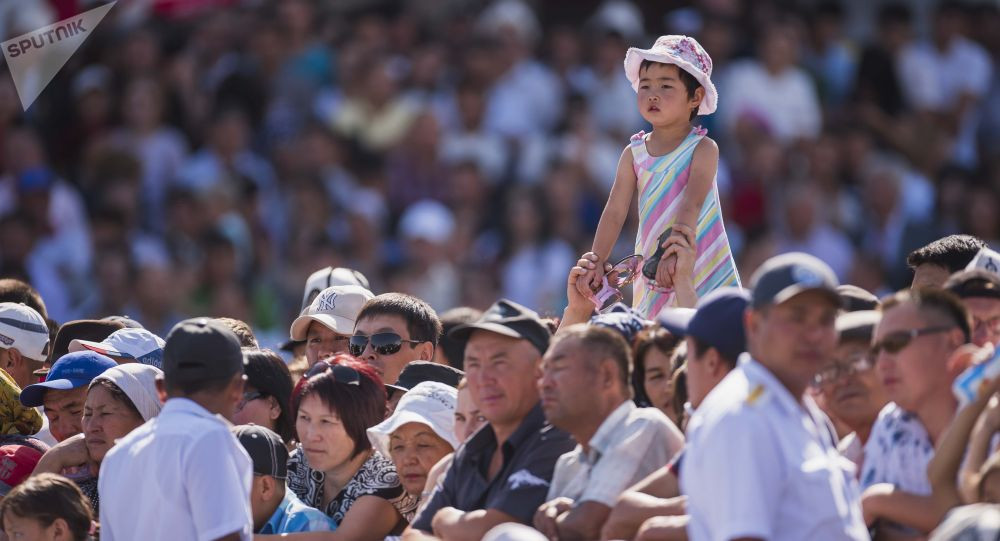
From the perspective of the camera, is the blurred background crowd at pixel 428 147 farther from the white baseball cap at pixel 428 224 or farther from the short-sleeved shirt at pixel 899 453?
the short-sleeved shirt at pixel 899 453

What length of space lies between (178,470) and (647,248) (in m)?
2.63

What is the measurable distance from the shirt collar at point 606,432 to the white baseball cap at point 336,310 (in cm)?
285

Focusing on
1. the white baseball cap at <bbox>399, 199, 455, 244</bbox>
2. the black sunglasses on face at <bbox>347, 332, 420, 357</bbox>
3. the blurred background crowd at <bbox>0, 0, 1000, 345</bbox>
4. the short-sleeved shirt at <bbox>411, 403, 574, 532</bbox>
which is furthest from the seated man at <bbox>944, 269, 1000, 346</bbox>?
the white baseball cap at <bbox>399, 199, 455, 244</bbox>

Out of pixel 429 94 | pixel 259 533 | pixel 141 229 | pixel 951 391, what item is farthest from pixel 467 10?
pixel 951 391

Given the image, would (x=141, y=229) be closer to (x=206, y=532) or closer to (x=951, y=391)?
(x=206, y=532)

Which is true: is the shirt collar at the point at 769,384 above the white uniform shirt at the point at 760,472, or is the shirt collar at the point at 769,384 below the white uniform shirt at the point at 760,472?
above

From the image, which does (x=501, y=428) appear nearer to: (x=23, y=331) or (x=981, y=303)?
(x=981, y=303)

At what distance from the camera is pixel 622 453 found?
5234 mm

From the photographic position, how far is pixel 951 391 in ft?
16.9

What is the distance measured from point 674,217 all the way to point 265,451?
1.99m

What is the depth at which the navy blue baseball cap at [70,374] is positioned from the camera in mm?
6992

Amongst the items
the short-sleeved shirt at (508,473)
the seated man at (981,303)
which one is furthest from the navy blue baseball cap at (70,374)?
the seated man at (981,303)

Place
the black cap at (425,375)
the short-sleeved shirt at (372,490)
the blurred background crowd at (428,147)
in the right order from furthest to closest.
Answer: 1. the blurred background crowd at (428,147)
2. the black cap at (425,375)
3. the short-sleeved shirt at (372,490)

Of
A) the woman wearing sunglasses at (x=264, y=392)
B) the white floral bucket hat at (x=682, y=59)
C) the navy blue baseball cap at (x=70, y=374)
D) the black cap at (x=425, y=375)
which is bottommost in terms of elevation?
the black cap at (x=425, y=375)
